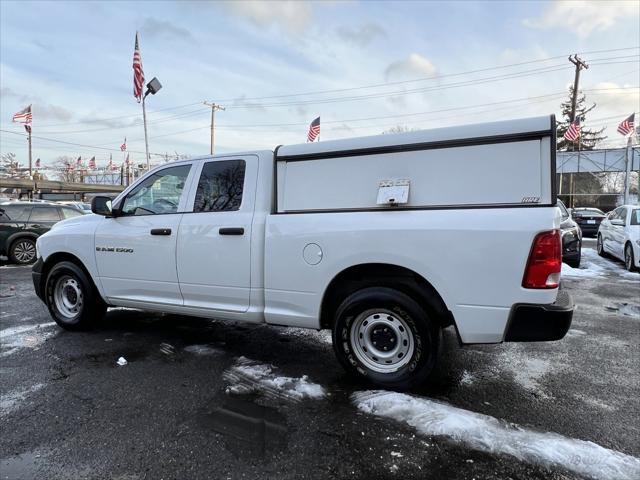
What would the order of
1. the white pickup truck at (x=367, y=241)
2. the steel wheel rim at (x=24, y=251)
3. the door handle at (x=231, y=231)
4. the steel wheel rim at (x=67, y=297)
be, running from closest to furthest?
the white pickup truck at (x=367, y=241), the door handle at (x=231, y=231), the steel wheel rim at (x=67, y=297), the steel wheel rim at (x=24, y=251)

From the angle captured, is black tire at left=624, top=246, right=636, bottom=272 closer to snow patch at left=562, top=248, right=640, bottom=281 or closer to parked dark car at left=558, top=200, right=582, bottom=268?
snow patch at left=562, top=248, right=640, bottom=281

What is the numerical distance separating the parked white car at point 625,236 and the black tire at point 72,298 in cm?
1068

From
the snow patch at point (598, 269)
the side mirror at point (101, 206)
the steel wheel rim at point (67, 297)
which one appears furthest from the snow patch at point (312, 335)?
the snow patch at point (598, 269)

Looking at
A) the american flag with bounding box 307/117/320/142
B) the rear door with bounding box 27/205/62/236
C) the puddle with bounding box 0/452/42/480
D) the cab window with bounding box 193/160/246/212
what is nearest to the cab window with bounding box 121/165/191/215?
the cab window with bounding box 193/160/246/212

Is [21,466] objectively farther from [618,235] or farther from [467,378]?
[618,235]

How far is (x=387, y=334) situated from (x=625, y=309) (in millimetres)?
4984

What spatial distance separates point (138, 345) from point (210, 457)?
8.07 feet

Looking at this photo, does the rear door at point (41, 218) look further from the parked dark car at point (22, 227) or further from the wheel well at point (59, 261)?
the wheel well at point (59, 261)

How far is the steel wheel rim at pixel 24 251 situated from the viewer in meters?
11.0

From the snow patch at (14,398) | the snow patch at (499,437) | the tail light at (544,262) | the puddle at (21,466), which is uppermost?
the tail light at (544,262)

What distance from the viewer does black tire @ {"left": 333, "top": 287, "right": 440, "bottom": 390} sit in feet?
10.7

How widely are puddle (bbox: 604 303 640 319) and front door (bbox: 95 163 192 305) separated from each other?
243 inches

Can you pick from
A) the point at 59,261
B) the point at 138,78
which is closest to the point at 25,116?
the point at 138,78

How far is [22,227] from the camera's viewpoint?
11.1 meters
